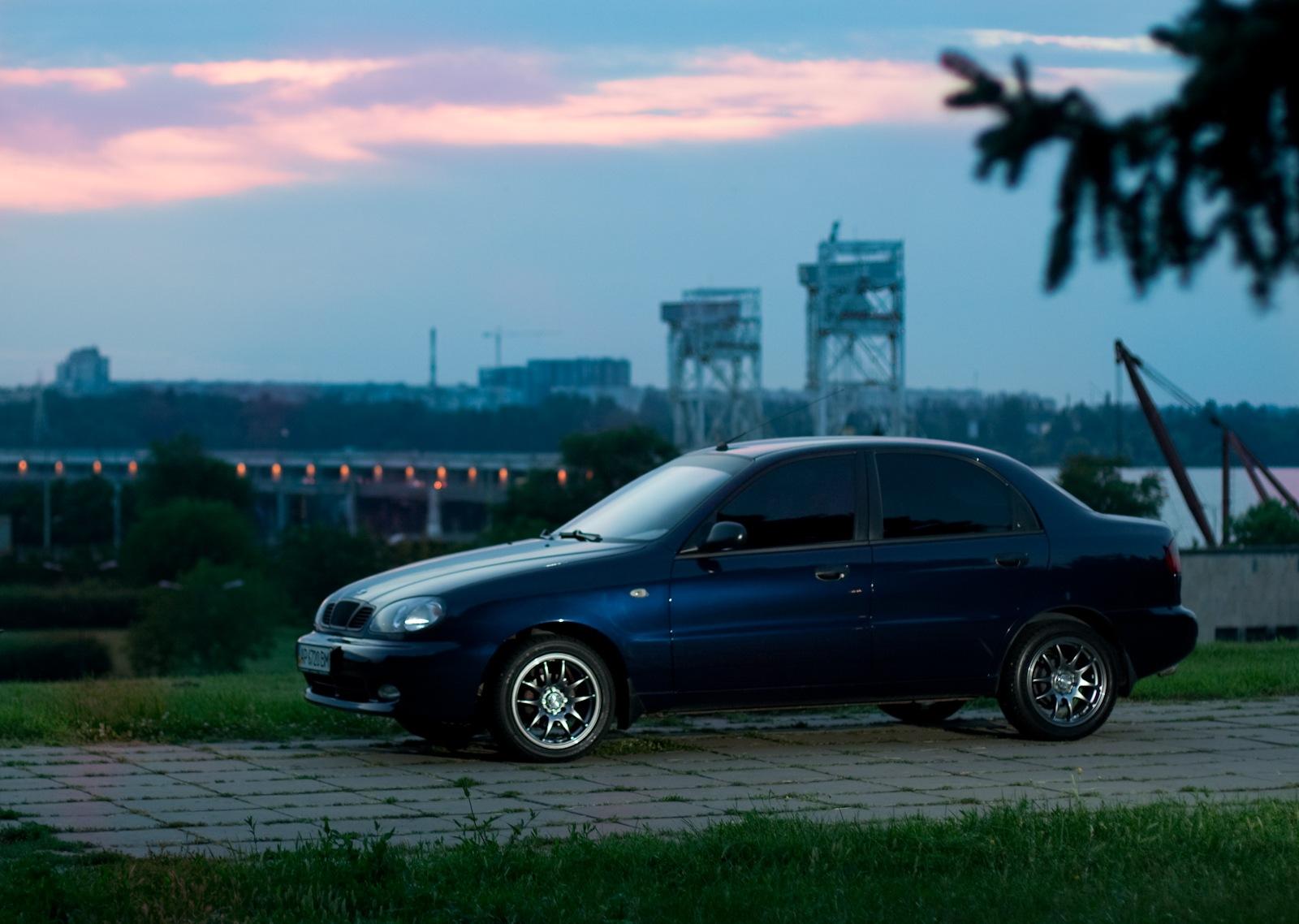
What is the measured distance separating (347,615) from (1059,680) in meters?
3.61

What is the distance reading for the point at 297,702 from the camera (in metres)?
10.7

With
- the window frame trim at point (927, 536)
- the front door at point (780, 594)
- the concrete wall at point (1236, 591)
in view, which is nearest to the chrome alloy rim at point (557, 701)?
the front door at point (780, 594)

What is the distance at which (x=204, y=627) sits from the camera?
66375mm

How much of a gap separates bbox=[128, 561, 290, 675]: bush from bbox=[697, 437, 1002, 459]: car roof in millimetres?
54359

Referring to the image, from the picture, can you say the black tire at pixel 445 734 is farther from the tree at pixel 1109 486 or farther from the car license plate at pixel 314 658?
the tree at pixel 1109 486

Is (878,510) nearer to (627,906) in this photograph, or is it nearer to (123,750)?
(123,750)

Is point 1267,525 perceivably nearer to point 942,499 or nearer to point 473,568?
point 942,499

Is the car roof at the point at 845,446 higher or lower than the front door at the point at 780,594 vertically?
higher

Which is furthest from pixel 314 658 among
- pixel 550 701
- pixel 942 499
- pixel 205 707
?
pixel 942 499

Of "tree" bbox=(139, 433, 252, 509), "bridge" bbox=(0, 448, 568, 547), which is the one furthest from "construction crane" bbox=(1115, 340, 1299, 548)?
"bridge" bbox=(0, 448, 568, 547)

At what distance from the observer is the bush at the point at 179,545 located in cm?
8938

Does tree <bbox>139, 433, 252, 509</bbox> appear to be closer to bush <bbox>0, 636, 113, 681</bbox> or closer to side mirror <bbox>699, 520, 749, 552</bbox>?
bush <bbox>0, 636, 113, 681</bbox>

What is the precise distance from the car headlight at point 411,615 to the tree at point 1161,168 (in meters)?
5.54

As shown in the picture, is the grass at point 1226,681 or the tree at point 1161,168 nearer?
the tree at point 1161,168
